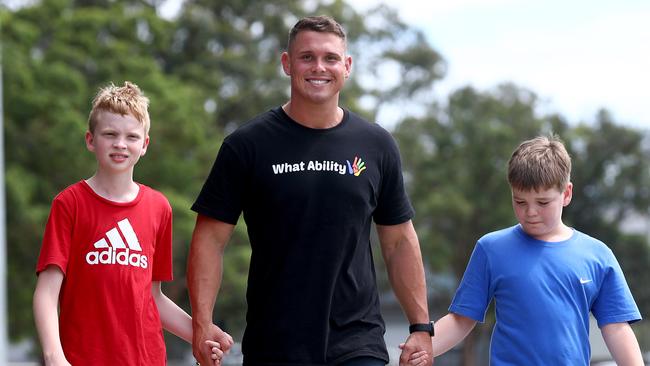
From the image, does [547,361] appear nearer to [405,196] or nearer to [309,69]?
[405,196]

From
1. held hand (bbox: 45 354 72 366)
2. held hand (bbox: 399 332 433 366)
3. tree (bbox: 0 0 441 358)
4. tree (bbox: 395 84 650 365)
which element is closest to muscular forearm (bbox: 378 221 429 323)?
held hand (bbox: 399 332 433 366)

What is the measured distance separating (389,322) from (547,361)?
49684 mm

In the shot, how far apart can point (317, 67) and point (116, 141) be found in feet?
2.90

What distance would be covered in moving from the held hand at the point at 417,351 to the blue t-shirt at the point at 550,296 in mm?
316

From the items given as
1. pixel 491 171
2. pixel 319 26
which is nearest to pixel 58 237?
pixel 319 26

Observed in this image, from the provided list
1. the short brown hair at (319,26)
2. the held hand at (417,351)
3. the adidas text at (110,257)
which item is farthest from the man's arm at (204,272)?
the short brown hair at (319,26)

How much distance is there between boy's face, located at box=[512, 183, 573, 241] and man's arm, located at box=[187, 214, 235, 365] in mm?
1220

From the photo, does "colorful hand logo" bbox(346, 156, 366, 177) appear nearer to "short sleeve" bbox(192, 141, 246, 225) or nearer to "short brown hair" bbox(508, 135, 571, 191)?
"short sleeve" bbox(192, 141, 246, 225)

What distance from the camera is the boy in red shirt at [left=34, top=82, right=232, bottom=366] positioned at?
4652 mm

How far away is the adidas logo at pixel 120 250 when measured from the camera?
15.4ft

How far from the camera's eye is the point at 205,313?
4902mm

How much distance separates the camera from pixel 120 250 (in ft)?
15.5

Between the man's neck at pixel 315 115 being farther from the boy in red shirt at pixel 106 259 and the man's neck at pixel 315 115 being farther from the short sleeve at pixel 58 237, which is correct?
the short sleeve at pixel 58 237

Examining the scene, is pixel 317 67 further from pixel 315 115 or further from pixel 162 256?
pixel 162 256
